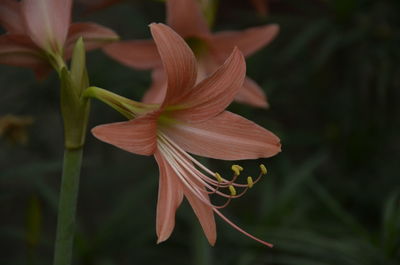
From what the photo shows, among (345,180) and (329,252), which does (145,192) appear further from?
(345,180)

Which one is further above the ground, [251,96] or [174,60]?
[174,60]

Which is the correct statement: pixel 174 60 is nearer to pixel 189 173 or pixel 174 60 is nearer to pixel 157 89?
pixel 189 173

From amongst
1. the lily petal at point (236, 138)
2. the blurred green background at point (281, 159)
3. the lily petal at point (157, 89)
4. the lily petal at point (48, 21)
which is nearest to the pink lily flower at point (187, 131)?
the lily petal at point (236, 138)

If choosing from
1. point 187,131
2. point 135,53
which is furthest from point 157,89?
point 187,131

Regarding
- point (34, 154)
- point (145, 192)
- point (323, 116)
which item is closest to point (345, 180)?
point (323, 116)

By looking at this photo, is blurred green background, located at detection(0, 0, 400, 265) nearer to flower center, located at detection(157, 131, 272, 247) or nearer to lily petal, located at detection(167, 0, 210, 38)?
lily petal, located at detection(167, 0, 210, 38)

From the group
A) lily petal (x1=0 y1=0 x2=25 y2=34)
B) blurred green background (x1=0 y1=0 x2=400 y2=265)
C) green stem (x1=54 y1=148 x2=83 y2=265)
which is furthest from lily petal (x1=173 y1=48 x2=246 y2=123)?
blurred green background (x1=0 y1=0 x2=400 y2=265)
